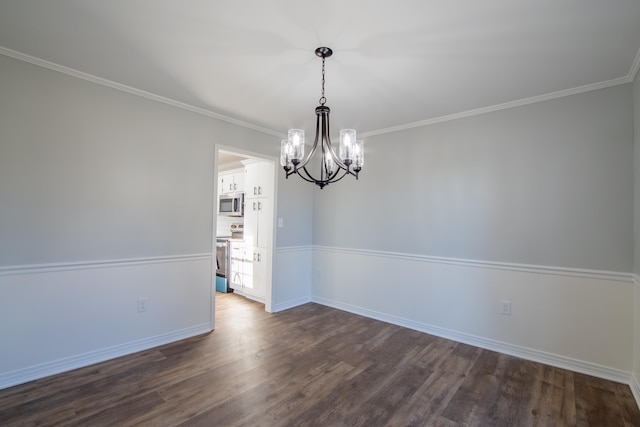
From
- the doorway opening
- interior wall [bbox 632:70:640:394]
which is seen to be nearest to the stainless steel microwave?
the doorway opening

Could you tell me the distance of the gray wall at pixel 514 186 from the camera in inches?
100

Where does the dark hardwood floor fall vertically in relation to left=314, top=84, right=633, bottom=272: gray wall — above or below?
below

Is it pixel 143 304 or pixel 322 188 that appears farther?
pixel 143 304

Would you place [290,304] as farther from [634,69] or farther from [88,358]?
[634,69]

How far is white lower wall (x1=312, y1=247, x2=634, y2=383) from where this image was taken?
2.52 metres

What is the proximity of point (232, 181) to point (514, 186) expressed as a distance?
4.39 meters

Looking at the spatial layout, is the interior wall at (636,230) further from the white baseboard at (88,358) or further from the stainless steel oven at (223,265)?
the stainless steel oven at (223,265)

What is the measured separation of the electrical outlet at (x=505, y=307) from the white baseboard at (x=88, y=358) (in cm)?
323

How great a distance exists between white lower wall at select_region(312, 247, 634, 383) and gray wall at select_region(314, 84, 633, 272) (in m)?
0.14

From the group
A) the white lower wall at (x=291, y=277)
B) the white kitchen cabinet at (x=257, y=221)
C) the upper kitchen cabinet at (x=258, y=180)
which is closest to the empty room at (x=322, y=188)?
the white lower wall at (x=291, y=277)

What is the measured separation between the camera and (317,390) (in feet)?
7.53

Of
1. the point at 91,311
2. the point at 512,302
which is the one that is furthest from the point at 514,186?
the point at 91,311

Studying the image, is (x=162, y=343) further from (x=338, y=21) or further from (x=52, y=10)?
(x=338, y=21)

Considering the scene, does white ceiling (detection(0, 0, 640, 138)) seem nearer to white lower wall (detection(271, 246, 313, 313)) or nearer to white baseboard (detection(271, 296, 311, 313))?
white lower wall (detection(271, 246, 313, 313))
